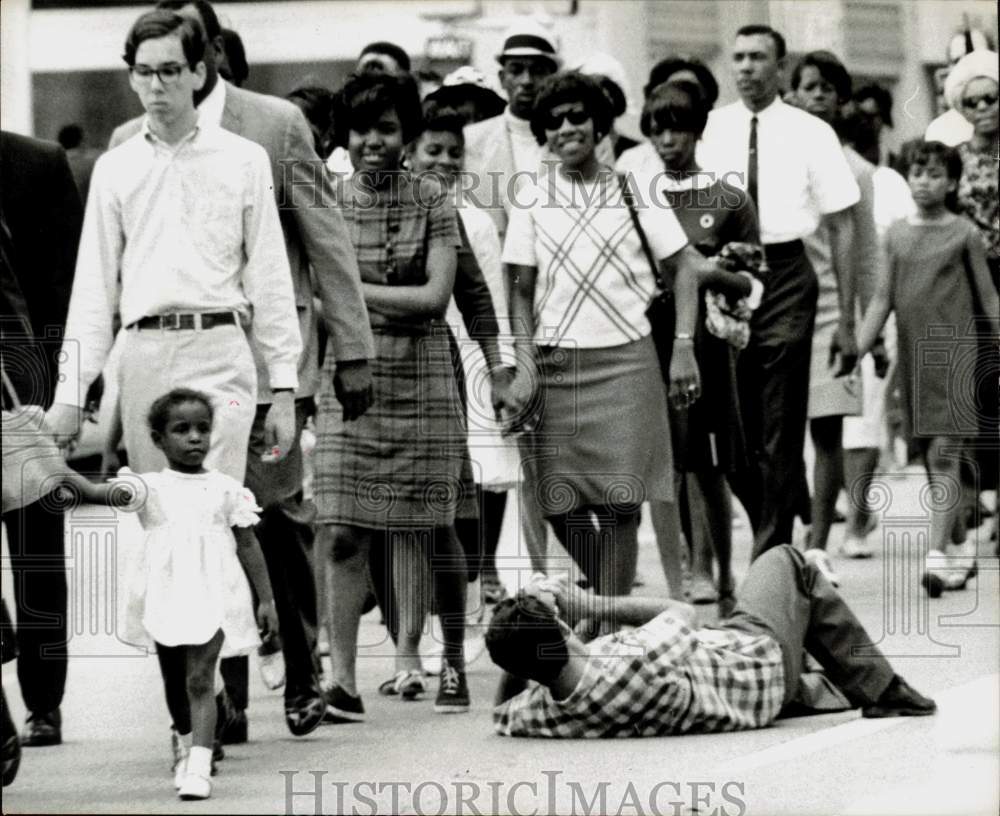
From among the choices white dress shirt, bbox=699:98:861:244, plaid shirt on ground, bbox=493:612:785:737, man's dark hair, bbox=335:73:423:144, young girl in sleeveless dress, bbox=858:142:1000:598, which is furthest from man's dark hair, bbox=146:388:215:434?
young girl in sleeveless dress, bbox=858:142:1000:598

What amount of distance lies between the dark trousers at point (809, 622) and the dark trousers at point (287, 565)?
4.16 ft

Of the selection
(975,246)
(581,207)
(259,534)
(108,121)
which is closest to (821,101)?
(975,246)

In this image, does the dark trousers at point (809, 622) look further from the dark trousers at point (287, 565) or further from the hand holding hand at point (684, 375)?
the hand holding hand at point (684, 375)

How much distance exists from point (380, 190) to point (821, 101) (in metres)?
3.84

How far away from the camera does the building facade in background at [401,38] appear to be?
19.0 metres

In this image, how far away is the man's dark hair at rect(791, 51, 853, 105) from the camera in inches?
473

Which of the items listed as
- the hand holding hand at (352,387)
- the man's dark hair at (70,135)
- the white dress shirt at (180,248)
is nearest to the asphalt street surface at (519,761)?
the hand holding hand at (352,387)

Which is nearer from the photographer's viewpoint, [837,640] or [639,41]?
[837,640]

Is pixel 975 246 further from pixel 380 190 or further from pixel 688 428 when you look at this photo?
pixel 380 190

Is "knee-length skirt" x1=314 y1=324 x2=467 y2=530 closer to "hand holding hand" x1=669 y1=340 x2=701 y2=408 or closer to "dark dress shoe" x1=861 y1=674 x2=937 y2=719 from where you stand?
"hand holding hand" x1=669 y1=340 x2=701 y2=408

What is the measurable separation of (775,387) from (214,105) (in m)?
3.35

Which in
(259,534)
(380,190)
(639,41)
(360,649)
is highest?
(639,41)

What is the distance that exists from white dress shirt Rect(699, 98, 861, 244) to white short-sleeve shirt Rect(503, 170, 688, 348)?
1418 mm

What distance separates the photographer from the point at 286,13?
19.4m
